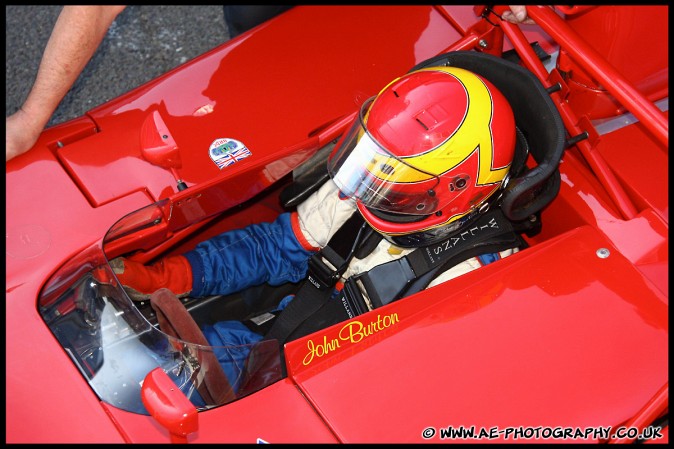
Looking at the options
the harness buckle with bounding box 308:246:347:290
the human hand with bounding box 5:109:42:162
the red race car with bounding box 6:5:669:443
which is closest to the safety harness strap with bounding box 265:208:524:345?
the harness buckle with bounding box 308:246:347:290

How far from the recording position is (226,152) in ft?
8.29

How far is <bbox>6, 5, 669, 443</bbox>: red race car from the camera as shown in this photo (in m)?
1.94

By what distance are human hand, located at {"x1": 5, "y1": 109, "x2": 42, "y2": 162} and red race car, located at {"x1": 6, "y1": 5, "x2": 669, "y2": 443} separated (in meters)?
0.03

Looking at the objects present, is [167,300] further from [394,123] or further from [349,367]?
[394,123]

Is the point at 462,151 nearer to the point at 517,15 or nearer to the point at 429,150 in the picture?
the point at 429,150

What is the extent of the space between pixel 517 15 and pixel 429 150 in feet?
1.96

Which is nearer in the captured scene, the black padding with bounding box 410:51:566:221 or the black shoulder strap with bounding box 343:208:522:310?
the black padding with bounding box 410:51:566:221

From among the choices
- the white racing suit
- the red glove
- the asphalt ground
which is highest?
the asphalt ground

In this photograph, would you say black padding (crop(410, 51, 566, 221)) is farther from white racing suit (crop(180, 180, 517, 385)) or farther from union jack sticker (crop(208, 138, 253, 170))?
union jack sticker (crop(208, 138, 253, 170))

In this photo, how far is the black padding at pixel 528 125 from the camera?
82.7 inches

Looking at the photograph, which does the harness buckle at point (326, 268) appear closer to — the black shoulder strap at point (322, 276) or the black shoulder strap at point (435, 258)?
the black shoulder strap at point (322, 276)

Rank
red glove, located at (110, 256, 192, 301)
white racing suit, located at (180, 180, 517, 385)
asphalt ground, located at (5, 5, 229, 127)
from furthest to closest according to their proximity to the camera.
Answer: asphalt ground, located at (5, 5, 229, 127) < white racing suit, located at (180, 180, 517, 385) < red glove, located at (110, 256, 192, 301)

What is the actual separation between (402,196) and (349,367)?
1.67ft

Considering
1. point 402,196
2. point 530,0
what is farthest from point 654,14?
point 402,196
